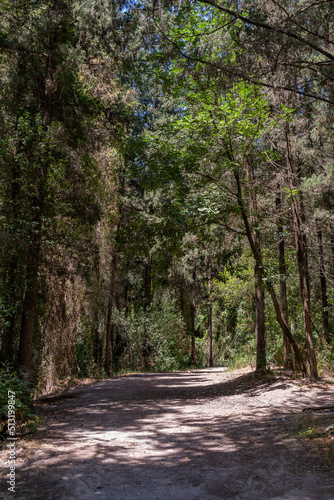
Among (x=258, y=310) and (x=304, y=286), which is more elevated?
(x=304, y=286)

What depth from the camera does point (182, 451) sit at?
4.29 m

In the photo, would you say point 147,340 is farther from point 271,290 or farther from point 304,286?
point 304,286

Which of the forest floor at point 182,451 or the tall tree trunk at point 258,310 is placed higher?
the tall tree trunk at point 258,310

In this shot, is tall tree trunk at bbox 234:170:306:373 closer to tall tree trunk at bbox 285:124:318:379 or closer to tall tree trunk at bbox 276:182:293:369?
tall tree trunk at bbox 285:124:318:379

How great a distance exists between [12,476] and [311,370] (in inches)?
270

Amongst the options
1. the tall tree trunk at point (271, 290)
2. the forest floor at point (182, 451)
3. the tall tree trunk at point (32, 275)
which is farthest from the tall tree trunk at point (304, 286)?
the tall tree trunk at point (32, 275)

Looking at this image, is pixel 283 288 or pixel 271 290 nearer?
pixel 271 290

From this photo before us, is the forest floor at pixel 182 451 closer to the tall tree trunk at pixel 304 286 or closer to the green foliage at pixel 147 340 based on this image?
the tall tree trunk at pixel 304 286

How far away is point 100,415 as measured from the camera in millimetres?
6434

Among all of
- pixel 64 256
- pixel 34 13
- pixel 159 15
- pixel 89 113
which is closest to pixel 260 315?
pixel 64 256

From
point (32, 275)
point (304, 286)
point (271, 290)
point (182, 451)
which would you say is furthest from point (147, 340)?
point (182, 451)

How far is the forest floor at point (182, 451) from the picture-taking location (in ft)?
10.3

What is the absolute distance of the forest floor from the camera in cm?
315

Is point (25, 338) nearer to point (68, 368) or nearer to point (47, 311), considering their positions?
point (47, 311)
